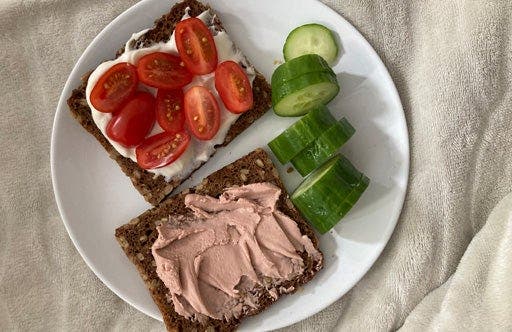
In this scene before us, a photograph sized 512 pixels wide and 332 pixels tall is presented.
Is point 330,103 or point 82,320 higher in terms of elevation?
point 330,103

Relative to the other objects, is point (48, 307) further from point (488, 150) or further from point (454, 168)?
point (488, 150)

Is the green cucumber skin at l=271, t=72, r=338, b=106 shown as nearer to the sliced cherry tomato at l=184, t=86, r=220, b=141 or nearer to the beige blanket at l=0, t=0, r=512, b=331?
the sliced cherry tomato at l=184, t=86, r=220, b=141

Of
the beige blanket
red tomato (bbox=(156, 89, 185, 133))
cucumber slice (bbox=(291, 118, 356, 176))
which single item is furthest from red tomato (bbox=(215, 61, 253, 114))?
the beige blanket

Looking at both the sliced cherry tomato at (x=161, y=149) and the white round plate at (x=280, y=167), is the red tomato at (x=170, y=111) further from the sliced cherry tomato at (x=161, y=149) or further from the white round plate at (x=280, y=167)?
the white round plate at (x=280, y=167)

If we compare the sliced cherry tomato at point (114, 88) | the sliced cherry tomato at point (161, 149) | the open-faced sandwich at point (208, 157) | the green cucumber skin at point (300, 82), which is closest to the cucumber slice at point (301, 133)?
the open-faced sandwich at point (208, 157)

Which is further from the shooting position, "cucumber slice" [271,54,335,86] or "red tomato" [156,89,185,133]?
"red tomato" [156,89,185,133]

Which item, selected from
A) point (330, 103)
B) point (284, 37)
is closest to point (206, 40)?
point (284, 37)

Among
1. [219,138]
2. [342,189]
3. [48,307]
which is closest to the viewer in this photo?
[342,189]
